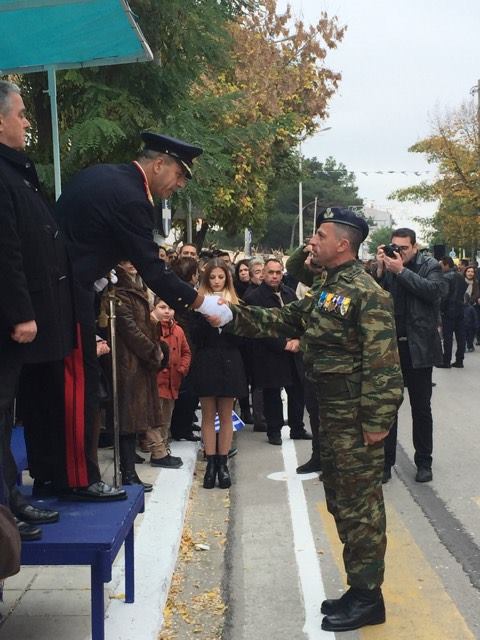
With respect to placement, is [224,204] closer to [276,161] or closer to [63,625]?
[276,161]

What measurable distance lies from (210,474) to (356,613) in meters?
3.06

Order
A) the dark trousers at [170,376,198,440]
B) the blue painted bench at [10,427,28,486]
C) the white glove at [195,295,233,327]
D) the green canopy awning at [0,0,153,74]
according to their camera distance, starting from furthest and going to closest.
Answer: the dark trousers at [170,376,198,440] < the green canopy awning at [0,0,153,74] < the blue painted bench at [10,427,28,486] < the white glove at [195,295,233,327]

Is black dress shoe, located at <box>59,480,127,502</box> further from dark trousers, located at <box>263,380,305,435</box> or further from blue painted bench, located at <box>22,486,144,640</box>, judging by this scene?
dark trousers, located at <box>263,380,305,435</box>

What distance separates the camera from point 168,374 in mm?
8000

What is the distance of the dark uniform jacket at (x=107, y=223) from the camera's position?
4176 millimetres

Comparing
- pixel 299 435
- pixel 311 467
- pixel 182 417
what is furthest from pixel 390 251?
pixel 182 417

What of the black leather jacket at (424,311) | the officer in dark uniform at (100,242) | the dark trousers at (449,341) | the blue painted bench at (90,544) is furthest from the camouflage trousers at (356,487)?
the dark trousers at (449,341)

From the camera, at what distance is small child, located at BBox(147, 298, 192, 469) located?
299 inches

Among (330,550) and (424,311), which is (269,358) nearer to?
(424,311)

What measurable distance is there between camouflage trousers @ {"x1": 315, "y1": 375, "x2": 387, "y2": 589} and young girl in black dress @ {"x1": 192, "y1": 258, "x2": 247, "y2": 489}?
2.92 meters

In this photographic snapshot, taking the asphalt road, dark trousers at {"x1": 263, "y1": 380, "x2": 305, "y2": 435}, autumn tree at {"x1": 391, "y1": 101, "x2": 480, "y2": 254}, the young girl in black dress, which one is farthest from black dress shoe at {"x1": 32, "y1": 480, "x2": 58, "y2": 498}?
autumn tree at {"x1": 391, "y1": 101, "x2": 480, "y2": 254}

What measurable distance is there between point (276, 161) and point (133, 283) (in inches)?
909

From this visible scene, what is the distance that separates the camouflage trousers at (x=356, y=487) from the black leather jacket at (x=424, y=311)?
2.76 metres

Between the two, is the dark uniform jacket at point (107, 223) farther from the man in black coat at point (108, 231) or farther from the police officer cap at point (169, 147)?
the police officer cap at point (169, 147)
